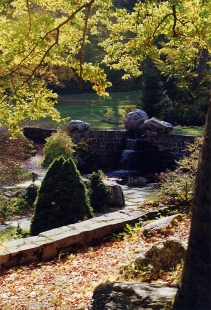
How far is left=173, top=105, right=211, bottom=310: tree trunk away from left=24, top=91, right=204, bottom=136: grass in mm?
13676

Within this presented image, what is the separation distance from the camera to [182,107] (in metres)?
21.5

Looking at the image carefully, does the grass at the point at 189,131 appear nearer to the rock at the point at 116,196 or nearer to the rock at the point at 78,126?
the rock at the point at 78,126

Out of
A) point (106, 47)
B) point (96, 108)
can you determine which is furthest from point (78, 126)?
point (106, 47)

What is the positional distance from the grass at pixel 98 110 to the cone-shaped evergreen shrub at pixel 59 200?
9.70 m

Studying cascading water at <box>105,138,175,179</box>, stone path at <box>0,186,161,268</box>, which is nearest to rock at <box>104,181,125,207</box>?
stone path at <box>0,186,161,268</box>

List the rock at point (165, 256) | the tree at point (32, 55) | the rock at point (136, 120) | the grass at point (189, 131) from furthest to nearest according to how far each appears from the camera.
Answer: the rock at point (136, 120)
the grass at point (189, 131)
the tree at point (32, 55)
the rock at point (165, 256)

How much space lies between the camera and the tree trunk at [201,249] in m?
3.27

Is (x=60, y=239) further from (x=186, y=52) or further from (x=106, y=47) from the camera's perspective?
(x=186, y=52)

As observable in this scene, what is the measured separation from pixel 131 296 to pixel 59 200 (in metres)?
4.28

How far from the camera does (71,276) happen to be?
18.6ft

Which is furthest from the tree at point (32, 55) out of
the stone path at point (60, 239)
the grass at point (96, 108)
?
the grass at point (96, 108)

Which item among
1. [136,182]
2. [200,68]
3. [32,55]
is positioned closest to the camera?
[32,55]

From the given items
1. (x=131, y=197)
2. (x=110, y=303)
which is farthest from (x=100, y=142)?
(x=110, y=303)

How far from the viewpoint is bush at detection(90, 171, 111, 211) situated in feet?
33.0
